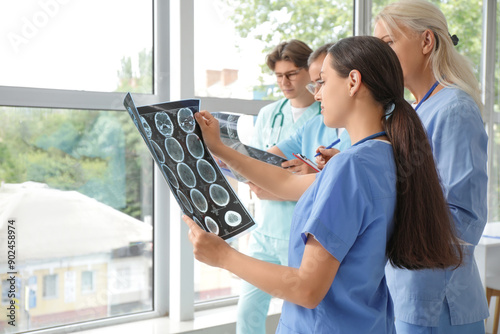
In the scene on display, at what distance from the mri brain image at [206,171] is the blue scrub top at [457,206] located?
0.58 meters

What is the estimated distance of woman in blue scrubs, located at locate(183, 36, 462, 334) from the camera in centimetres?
85

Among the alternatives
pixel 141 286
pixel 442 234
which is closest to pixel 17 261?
pixel 141 286

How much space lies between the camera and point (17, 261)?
1.86 metres

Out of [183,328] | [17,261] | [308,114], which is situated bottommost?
[183,328]

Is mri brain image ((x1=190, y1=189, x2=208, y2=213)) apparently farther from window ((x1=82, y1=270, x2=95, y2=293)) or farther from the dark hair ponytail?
window ((x1=82, y1=270, x2=95, y2=293))

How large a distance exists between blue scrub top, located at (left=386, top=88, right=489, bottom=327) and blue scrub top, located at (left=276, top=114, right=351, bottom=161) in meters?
0.60

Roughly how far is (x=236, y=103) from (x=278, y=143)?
0.44 meters

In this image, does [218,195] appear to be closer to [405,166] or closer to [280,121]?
[405,166]

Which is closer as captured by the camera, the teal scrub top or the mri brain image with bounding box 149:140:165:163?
the mri brain image with bounding box 149:140:165:163

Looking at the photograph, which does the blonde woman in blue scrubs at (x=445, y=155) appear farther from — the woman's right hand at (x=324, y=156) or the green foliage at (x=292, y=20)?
the green foliage at (x=292, y=20)

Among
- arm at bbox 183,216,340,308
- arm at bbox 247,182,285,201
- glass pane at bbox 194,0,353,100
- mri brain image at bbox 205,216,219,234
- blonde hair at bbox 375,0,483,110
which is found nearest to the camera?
arm at bbox 183,216,340,308

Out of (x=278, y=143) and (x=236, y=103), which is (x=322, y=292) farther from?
(x=236, y=103)

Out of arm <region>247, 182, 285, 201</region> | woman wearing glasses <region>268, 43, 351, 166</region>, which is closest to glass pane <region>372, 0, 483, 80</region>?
woman wearing glasses <region>268, 43, 351, 166</region>

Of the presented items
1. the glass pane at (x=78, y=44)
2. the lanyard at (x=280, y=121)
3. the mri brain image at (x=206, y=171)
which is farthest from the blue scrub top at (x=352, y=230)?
the glass pane at (x=78, y=44)
